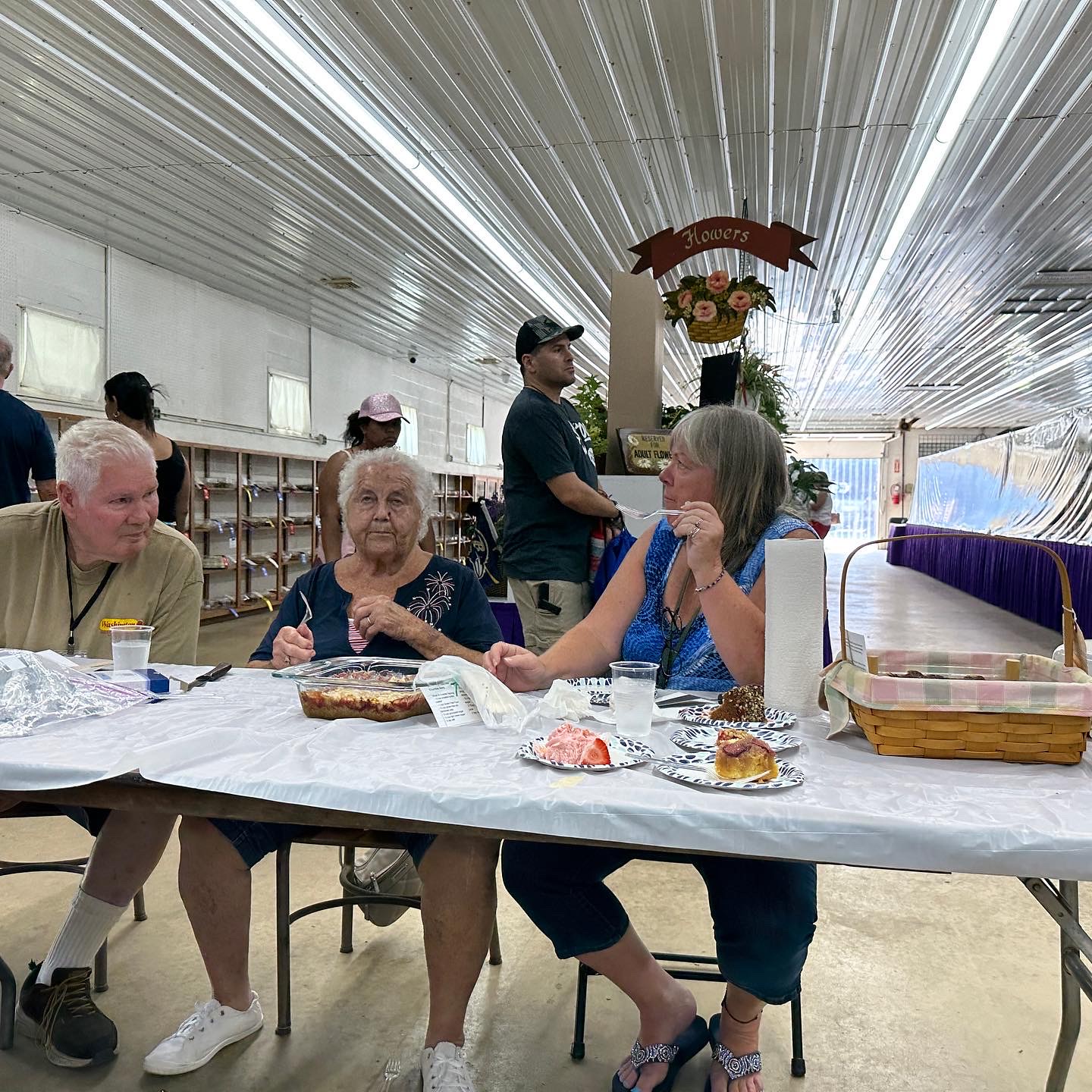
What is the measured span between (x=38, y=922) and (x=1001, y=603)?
11.0 meters

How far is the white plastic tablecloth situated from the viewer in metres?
1.05

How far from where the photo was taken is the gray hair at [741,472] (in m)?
1.95

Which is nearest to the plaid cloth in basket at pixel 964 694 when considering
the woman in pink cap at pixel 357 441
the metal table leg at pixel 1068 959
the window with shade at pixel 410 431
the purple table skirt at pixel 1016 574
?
the metal table leg at pixel 1068 959

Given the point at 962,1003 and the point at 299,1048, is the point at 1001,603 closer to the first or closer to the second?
the point at 962,1003

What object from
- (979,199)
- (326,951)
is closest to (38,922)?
(326,951)

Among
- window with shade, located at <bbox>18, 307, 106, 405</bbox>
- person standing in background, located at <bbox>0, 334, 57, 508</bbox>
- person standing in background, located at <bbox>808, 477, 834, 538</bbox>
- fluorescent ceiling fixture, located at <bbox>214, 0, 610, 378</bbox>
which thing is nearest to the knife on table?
person standing in background, located at <bbox>0, 334, 57, 508</bbox>

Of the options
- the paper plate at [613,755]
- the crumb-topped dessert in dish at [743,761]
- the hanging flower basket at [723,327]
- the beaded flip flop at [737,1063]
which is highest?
the hanging flower basket at [723,327]

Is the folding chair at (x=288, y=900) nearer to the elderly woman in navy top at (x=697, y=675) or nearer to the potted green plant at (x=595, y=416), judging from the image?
the elderly woman in navy top at (x=697, y=675)

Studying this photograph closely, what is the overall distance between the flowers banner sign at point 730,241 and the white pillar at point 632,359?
161mm

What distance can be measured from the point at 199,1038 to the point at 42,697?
79 centimetres

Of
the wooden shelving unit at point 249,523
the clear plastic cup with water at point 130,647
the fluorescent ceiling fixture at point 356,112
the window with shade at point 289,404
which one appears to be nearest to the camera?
the clear plastic cup with water at point 130,647

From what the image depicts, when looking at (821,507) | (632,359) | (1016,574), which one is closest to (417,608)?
(632,359)

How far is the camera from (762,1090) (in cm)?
177

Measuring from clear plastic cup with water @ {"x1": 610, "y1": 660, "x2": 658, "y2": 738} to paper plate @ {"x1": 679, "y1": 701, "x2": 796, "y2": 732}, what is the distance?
4.7 inches
